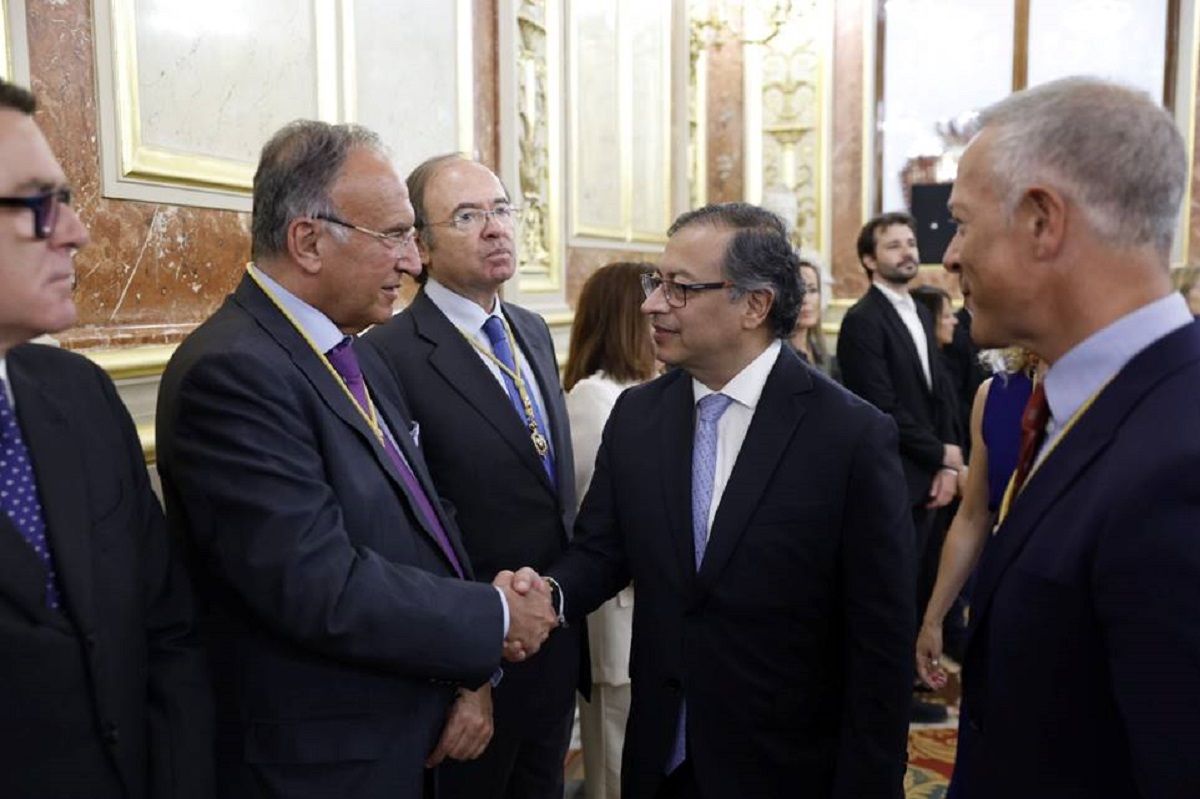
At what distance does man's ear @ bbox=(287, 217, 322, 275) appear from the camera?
6.61 ft

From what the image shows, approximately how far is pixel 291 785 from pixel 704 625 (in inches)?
32.2

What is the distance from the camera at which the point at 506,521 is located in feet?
8.89

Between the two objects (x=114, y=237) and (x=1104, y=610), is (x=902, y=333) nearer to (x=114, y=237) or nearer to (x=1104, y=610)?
A: (x=114, y=237)

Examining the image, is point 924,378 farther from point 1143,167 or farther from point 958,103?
point 958,103

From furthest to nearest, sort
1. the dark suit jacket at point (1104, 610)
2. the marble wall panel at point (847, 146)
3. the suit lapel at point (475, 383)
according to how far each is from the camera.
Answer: the marble wall panel at point (847, 146), the suit lapel at point (475, 383), the dark suit jacket at point (1104, 610)

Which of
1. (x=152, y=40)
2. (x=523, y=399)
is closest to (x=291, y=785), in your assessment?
(x=523, y=399)

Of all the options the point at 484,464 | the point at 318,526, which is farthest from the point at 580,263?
the point at 318,526

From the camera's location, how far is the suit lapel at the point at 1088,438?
1.28m

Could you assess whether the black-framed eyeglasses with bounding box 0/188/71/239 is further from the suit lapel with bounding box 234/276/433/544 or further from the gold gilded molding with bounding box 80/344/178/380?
the gold gilded molding with bounding box 80/344/178/380

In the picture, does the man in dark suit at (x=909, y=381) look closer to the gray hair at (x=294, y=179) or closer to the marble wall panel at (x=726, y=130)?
the gray hair at (x=294, y=179)

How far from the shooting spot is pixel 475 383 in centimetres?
276

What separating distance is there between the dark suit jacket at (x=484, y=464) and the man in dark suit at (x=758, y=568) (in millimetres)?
518

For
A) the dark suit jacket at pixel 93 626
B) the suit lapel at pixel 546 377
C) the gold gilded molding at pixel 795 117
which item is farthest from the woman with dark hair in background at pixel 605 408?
the gold gilded molding at pixel 795 117

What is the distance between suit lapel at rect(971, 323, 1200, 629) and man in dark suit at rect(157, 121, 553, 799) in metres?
0.97
